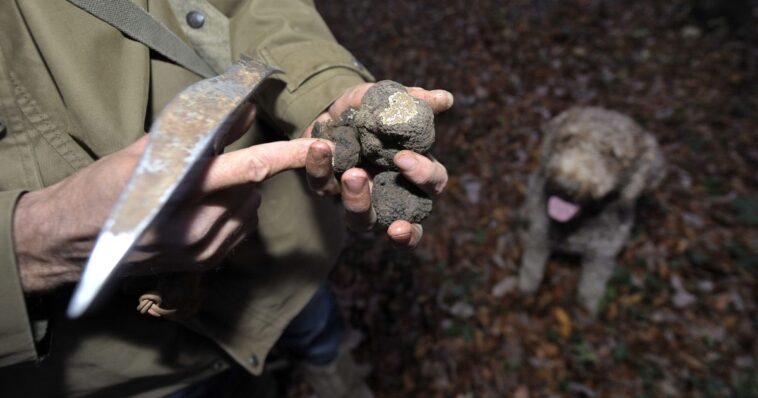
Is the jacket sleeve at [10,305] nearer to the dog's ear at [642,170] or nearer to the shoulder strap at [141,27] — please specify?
the shoulder strap at [141,27]

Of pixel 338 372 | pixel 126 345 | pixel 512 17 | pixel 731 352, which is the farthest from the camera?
pixel 512 17

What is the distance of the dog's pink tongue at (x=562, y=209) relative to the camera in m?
3.13

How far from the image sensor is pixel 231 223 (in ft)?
4.10

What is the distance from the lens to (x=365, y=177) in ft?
4.44

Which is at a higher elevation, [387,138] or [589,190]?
[387,138]

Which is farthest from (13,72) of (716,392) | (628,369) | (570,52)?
(570,52)

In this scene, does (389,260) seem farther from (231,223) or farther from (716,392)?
(231,223)

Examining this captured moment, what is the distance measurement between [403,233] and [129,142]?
96cm

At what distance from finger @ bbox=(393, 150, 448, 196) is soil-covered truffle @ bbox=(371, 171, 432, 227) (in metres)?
0.07

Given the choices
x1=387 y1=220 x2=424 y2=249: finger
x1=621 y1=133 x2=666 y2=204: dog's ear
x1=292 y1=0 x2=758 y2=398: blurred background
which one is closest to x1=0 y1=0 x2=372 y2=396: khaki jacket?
x1=387 y1=220 x2=424 y2=249: finger

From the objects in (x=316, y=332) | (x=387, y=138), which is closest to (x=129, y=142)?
(x=387, y=138)

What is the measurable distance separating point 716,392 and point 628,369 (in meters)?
0.58

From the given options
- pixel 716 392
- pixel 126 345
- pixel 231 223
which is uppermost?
pixel 231 223

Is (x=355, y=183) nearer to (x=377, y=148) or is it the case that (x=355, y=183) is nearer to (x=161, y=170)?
(x=377, y=148)
